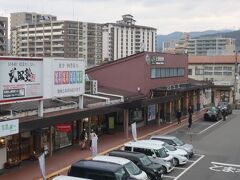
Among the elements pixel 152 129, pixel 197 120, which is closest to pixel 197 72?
pixel 197 120

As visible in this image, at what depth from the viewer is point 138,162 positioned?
2172 cm

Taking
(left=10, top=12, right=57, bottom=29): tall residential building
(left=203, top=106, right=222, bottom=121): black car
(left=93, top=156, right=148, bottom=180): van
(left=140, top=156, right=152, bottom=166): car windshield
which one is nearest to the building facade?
(left=203, top=106, right=222, bottom=121): black car

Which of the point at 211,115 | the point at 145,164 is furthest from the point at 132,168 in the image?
the point at 211,115

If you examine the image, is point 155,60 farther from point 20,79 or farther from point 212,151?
point 20,79

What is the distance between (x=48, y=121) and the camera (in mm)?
22562

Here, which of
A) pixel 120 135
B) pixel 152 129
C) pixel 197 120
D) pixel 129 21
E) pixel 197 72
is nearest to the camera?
pixel 120 135

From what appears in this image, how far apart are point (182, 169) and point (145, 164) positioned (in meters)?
3.95

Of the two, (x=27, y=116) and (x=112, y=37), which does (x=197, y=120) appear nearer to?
(x=27, y=116)

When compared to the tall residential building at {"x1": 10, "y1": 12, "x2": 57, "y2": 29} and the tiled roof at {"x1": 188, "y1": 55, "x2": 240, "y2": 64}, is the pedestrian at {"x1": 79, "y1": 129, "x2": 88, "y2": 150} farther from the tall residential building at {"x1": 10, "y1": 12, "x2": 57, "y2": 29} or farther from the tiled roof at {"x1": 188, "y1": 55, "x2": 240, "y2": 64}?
the tall residential building at {"x1": 10, "y1": 12, "x2": 57, "y2": 29}

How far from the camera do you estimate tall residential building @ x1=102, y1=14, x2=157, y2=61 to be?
175250 mm

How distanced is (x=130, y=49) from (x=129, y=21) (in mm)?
16877

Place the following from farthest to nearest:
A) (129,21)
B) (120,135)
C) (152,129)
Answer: (129,21)
(152,129)
(120,135)

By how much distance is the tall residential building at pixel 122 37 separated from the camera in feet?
575

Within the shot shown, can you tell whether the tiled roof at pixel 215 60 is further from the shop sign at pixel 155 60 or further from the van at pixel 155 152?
the van at pixel 155 152
